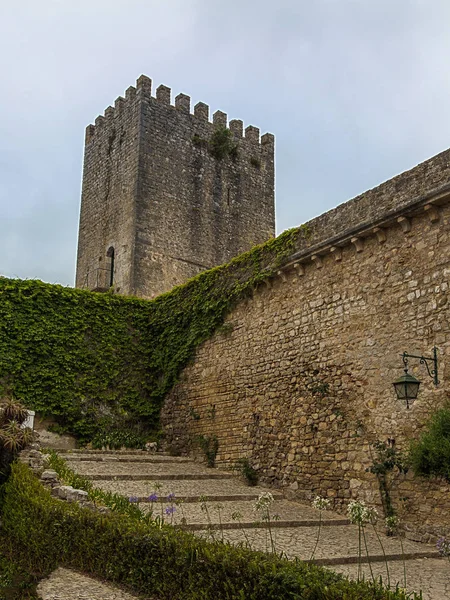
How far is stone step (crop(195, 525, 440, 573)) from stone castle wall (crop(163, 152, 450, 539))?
0.62m

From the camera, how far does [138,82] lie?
2180 centimetres

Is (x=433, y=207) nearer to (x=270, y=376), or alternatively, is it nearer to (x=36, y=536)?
(x=270, y=376)

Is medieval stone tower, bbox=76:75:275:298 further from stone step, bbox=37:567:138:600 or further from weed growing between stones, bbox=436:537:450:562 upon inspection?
weed growing between stones, bbox=436:537:450:562

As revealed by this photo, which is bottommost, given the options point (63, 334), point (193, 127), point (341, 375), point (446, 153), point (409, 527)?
point (409, 527)

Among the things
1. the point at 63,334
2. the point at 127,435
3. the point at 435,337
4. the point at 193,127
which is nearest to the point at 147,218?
the point at 193,127

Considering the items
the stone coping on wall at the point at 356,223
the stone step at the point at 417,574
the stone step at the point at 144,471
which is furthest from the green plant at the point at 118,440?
the stone step at the point at 417,574

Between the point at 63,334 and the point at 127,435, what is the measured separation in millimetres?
2935

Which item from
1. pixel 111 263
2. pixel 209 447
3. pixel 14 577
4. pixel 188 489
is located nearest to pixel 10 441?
pixel 188 489

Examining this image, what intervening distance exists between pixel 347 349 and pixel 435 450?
275cm

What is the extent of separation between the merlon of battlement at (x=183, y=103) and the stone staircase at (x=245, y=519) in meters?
13.5

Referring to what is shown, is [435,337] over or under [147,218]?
under

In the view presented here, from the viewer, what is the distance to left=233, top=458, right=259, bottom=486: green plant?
38.8 feet

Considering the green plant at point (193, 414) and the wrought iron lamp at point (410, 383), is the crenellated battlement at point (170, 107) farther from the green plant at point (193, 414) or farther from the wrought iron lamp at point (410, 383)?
the wrought iron lamp at point (410, 383)

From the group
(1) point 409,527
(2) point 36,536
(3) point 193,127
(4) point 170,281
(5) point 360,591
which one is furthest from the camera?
(3) point 193,127
